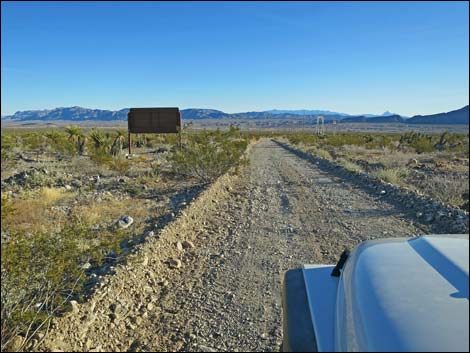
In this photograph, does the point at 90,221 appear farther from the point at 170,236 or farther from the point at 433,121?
the point at 433,121

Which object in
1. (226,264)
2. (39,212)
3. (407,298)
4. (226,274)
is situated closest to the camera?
(407,298)

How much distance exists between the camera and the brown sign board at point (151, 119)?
25328mm

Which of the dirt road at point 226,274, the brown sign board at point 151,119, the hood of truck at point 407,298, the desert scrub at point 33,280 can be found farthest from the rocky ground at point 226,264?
the brown sign board at point 151,119

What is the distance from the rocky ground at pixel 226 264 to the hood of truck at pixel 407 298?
83.4 inches

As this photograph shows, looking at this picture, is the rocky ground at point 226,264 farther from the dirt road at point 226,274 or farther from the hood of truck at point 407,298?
the hood of truck at point 407,298

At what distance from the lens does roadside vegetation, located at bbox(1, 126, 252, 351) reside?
3.48 metres

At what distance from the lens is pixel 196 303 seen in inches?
184

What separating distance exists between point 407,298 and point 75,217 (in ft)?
25.5

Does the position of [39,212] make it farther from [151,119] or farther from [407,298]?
[151,119]

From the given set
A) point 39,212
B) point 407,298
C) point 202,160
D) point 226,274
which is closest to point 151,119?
point 202,160

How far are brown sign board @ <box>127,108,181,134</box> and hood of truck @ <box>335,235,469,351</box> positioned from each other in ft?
78.6

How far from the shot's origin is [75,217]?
27.0ft

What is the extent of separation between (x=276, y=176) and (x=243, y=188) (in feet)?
10.8

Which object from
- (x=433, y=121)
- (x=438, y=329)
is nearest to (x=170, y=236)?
(x=438, y=329)
